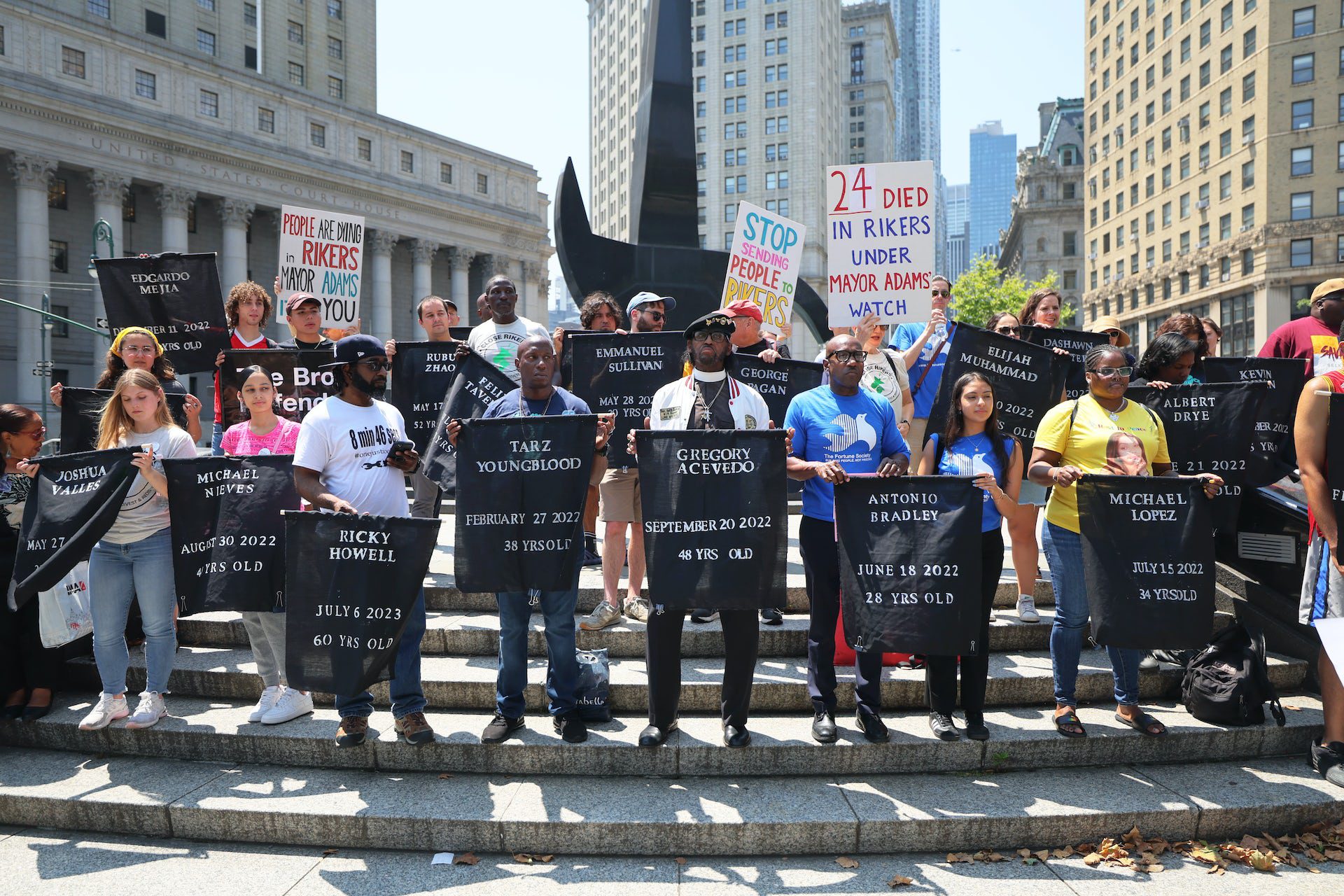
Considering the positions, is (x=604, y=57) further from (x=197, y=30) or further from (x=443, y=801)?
(x=443, y=801)

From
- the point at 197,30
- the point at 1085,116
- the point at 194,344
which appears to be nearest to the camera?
the point at 194,344

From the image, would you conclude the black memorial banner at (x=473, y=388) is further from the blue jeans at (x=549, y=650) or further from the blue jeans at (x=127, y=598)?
the blue jeans at (x=127, y=598)

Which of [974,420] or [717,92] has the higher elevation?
[717,92]

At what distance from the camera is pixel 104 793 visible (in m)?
5.06

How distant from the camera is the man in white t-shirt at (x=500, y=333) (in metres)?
7.29

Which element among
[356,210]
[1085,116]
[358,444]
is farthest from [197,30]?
[1085,116]

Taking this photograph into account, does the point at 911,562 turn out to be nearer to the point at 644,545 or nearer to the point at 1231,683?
the point at 644,545

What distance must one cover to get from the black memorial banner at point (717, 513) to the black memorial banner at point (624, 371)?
1.98 m

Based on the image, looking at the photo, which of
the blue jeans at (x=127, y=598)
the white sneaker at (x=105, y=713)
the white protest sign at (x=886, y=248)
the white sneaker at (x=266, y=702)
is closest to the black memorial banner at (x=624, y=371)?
the white protest sign at (x=886, y=248)

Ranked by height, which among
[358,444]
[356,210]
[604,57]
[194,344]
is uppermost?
[604,57]

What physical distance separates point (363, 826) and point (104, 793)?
1709mm

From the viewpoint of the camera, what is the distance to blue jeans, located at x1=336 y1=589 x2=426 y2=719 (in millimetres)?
5219

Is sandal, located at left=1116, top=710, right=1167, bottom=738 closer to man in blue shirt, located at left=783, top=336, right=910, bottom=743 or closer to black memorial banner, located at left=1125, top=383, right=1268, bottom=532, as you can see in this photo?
man in blue shirt, located at left=783, top=336, right=910, bottom=743

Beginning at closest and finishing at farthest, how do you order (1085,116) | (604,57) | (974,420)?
(974,420) < (1085,116) < (604,57)
